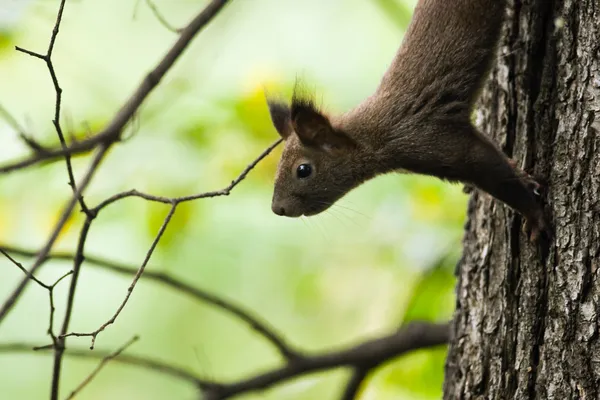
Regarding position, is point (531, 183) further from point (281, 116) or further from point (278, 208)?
point (281, 116)

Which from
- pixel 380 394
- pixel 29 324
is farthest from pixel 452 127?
pixel 29 324

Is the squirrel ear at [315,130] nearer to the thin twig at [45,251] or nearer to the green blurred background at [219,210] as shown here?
the green blurred background at [219,210]

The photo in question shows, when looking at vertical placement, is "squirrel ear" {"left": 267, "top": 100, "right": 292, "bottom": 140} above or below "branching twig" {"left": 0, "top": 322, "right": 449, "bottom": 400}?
above

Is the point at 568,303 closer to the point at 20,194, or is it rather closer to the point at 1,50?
the point at 1,50

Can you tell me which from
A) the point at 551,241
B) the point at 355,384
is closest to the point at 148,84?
the point at 551,241

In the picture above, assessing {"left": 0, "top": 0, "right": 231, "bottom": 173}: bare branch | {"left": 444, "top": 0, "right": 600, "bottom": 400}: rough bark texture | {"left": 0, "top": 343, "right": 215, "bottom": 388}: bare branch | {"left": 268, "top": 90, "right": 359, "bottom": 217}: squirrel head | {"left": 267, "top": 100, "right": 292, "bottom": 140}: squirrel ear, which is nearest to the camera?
{"left": 444, "top": 0, "right": 600, "bottom": 400}: rough bark texture

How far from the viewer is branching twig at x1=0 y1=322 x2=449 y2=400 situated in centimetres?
364

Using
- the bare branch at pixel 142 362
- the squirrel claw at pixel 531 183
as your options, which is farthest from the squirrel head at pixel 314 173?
the bare branch at pixel 142 362

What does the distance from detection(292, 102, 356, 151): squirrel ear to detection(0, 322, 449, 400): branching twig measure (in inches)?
47.1

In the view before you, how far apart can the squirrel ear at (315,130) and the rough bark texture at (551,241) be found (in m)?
0.56

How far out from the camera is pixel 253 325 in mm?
3451

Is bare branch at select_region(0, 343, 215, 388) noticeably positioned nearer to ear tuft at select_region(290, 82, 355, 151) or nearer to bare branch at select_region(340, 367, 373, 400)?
bare branch at select_region(340, 367, 373, 400)

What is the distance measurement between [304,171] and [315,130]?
0.17 meters

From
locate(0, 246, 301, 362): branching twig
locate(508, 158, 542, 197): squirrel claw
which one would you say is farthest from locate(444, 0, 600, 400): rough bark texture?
locate(0, 246, 301, 362): branching twig
